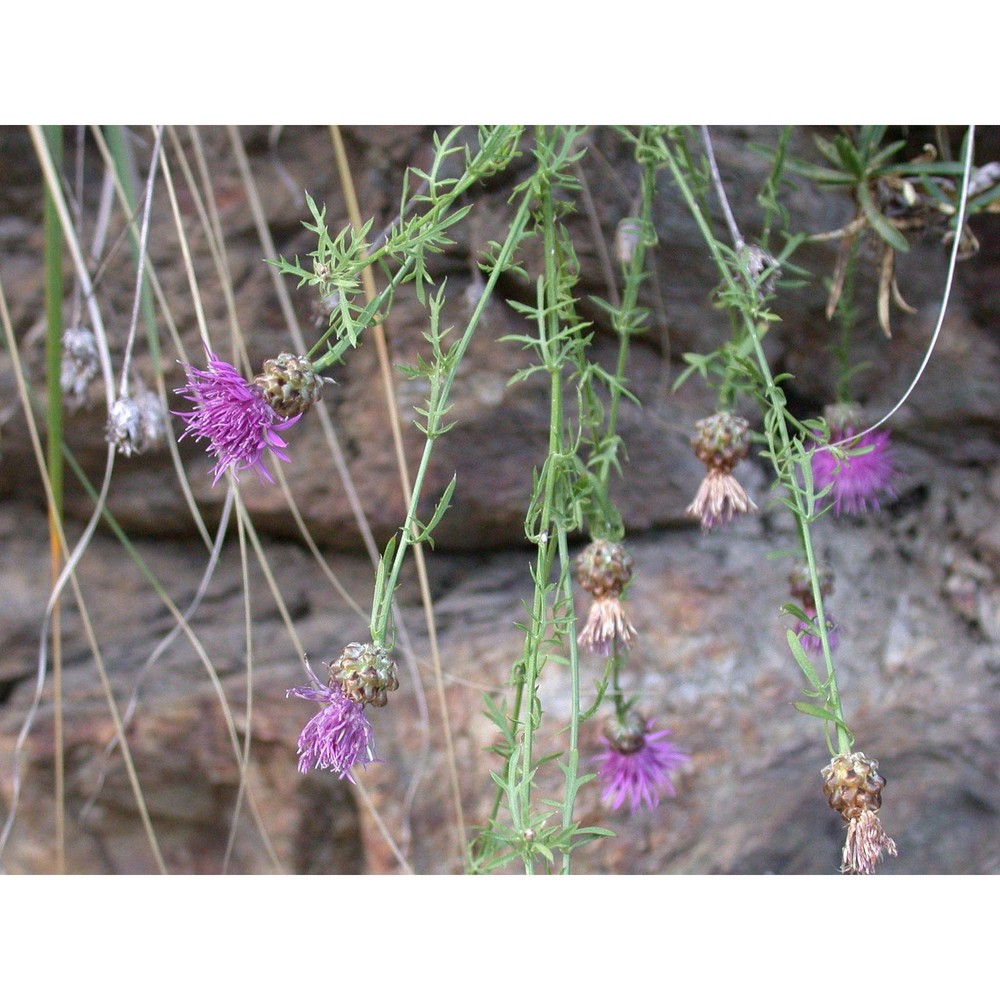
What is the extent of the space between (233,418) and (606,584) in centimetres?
21

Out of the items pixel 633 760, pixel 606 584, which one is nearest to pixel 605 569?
pixel 606 584

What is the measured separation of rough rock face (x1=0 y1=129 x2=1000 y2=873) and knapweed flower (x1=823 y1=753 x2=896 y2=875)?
0.30 m

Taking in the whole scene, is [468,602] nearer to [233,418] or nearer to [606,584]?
[606,584]

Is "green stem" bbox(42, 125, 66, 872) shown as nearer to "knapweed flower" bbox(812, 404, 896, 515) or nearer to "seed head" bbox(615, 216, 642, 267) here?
"seed head" bbox(615, 216, 642, 267)

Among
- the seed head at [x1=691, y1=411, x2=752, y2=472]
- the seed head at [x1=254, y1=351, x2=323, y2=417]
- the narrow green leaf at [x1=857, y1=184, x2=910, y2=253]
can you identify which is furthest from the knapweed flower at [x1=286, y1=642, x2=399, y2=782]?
the narrow green leaf at [x1=857, y1=184, x2=910, y2=253]

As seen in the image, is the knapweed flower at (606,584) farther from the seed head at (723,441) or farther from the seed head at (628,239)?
the seed head at (628,239)

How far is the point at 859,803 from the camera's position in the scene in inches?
16.2

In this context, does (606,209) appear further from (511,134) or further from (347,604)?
(347,604)

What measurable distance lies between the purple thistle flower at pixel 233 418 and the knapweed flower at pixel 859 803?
0.29m

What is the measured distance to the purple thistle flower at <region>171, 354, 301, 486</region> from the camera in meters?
0.41

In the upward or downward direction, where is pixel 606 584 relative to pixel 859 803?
upward

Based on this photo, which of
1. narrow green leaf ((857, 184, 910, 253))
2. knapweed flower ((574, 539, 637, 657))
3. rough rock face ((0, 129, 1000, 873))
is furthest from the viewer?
rough rock face ((0, 129, 1000, 873))
